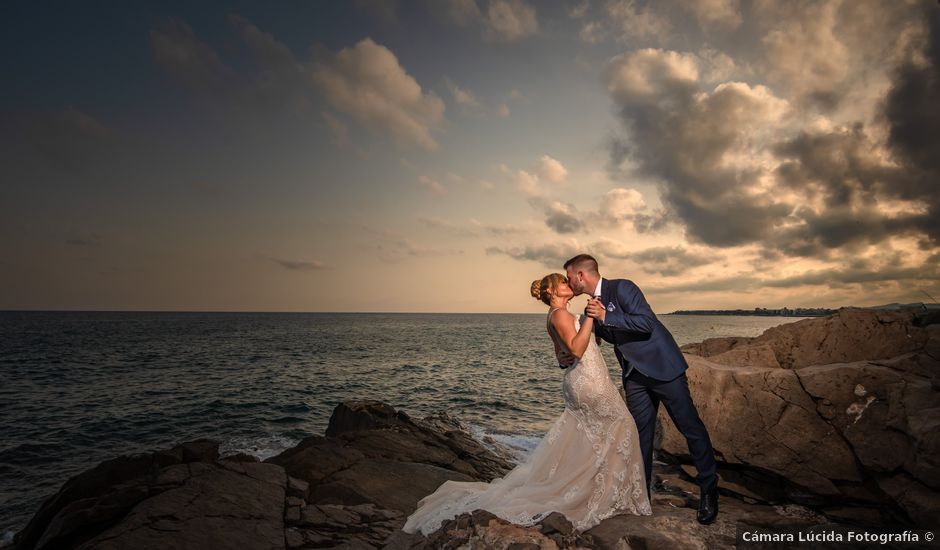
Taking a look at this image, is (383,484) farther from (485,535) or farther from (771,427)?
(771,427)

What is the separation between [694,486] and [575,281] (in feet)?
13.0

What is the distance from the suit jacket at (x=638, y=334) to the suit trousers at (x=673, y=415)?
0.13 meters

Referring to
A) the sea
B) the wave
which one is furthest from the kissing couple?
the wave

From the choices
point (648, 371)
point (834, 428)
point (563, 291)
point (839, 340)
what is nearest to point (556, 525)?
point (648, 371)

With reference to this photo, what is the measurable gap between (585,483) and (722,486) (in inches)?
101

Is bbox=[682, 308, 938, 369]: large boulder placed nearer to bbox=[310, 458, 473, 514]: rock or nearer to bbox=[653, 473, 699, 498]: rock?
bbox=[653, 473, 699, 498]: rock

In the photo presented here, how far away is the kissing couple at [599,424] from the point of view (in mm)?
4918

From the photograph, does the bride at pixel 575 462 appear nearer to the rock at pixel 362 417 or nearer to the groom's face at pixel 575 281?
the groom's face at pixel 575 281

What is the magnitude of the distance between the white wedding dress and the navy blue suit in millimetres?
228

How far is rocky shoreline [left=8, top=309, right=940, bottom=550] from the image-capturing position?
15.1ft

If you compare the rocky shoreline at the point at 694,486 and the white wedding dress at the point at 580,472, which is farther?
the white wedding dress at the point at 580,472

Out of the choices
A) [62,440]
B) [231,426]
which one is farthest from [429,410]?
[62,440]

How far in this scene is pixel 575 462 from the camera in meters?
5.31

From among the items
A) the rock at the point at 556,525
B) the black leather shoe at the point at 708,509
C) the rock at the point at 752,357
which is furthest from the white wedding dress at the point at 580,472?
the rock at the point at 752,357
